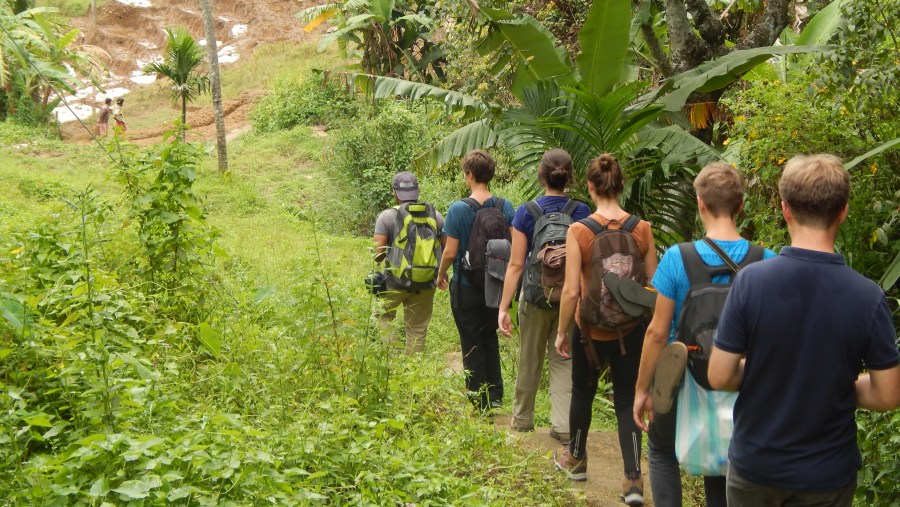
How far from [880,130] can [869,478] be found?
225 cm

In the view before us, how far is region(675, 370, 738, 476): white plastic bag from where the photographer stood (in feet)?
10.8

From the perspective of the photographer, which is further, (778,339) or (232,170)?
(232,170)

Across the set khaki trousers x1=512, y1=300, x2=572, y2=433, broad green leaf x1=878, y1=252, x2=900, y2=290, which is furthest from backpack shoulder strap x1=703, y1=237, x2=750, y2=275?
khaki trousers x1=512, y1=300, x2=572, y2=433

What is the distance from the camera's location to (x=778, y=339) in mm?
2754

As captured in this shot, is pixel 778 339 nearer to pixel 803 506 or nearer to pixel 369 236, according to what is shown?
pixel 803 506

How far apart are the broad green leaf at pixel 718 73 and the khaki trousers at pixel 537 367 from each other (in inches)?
91.8

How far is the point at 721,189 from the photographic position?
11.4 ft

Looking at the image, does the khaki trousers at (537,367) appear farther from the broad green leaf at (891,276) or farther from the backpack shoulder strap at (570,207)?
the broad green leaf at (891,276)

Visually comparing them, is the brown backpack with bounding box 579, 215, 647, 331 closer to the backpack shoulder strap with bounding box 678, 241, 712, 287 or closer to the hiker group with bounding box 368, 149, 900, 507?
the hiker group with bounding box 368, 149, 900, 507

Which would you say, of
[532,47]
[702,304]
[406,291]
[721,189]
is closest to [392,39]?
[532,47]

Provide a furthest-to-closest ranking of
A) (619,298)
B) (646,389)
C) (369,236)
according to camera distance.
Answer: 1. (369,236)
2. (619,298)
3. (646,389)

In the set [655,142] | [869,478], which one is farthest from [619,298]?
[655,142]

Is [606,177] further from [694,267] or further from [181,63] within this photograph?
[181,63]

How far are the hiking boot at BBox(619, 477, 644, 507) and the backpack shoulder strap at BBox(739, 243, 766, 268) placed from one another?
1.63m
